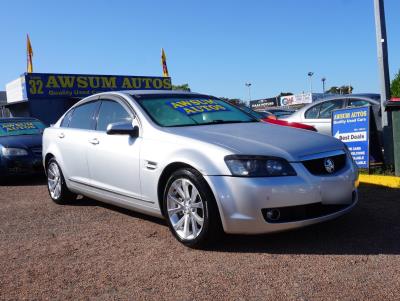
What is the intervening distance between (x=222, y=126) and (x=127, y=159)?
39.8 inches

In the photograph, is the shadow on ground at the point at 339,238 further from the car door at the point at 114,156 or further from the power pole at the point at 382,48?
the power pole at the point at 382,48

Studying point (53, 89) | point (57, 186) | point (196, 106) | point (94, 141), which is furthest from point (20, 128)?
point (53, 89)

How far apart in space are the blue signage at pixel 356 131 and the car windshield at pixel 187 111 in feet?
9.41

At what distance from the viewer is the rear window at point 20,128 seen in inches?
355

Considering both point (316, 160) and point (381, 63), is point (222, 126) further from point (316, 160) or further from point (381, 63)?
point (381, 63)

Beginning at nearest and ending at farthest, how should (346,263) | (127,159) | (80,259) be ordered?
(346,263) < (80,259) < (127,159)

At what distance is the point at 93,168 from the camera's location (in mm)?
4980

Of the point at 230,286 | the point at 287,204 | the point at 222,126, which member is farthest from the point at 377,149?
the point at 230,286

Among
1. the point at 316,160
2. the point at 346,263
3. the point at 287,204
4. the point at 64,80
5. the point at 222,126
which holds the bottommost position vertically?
the point at 346,263

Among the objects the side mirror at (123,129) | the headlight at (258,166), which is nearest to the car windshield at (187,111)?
the side mirror at (123,129)

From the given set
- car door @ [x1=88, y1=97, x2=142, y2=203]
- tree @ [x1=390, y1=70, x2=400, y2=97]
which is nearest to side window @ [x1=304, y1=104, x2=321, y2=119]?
car door @ [x1=88, y1=97, x2=142, y2=203]

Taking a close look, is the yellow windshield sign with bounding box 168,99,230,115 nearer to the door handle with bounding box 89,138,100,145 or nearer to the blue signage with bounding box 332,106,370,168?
the door handle with bounding box 89,138,100,145

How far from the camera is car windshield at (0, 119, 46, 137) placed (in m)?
9.02

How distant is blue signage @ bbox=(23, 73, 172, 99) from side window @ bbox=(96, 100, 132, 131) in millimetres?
18332
